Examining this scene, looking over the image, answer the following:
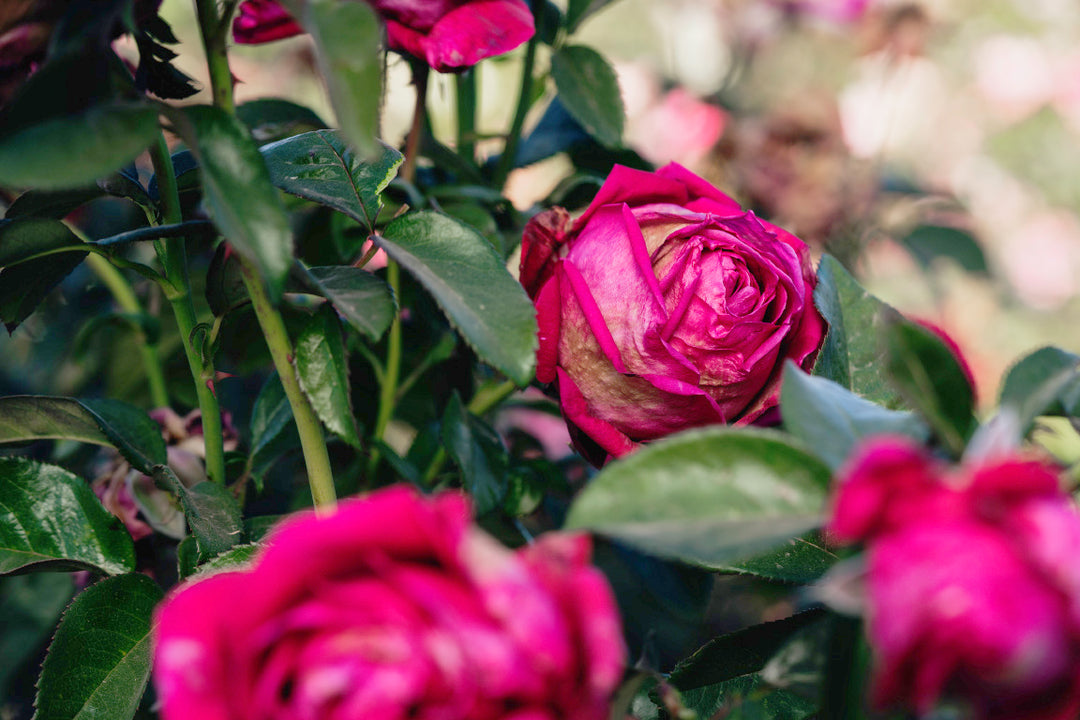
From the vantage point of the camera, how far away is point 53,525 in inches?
12.7

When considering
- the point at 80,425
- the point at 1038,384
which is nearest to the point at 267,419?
the point at 80,425

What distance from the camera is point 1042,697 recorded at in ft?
0.51

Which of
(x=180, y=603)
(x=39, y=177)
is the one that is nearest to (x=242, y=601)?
(x=180, y=603)

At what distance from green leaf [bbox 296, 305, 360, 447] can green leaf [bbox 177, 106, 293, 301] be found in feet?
0.20

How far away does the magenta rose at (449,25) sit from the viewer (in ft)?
1.09

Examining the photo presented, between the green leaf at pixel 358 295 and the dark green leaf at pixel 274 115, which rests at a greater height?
the green leaf at pixel 358 295

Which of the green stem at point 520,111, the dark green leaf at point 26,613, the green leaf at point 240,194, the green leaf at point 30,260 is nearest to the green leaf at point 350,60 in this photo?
the green leaf at point 240,194

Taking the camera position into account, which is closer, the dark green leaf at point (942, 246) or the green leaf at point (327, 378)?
the green leaf at point (327, 378)

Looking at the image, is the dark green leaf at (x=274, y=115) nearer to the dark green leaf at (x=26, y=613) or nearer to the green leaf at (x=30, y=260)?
the green leaf at (x=30, y=260)

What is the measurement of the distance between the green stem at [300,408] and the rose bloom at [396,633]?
10 cm

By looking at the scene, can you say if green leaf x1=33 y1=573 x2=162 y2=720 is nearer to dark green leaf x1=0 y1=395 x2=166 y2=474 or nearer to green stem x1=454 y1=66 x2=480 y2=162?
dark green leaf x1=0 y1=395 x2=166 y2=474

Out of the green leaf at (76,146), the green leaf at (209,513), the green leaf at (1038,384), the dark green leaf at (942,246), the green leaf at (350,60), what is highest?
the green leaf at (350,60)

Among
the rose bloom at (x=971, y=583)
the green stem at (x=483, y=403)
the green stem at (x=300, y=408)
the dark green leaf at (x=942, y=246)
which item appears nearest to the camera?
the rose bloom at (x=971, y=583)

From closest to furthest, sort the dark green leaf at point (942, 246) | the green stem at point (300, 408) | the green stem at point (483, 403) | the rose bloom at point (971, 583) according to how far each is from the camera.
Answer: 1. the rose bloom at point (971, 583)
2. the green stem at point (300, 408)
3. the green stem at point (483, 403)
4. the dark green leaf at point (942, 246)
